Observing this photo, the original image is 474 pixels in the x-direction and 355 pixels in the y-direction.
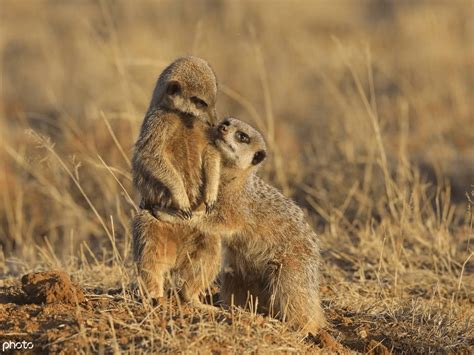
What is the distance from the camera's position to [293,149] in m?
11.5

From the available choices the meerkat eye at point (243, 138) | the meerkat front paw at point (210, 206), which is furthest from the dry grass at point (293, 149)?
the meerkat eye at point (243, 138)

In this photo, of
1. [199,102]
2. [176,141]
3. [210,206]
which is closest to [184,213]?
[210,206]

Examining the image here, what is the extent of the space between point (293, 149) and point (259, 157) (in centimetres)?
599

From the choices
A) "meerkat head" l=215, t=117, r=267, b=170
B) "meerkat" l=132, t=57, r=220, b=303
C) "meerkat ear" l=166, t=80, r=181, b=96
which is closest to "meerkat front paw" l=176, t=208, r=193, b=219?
"meerkat" l=132, t=57, r=220, b=303

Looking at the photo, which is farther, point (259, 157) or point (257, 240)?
point (259, 157)

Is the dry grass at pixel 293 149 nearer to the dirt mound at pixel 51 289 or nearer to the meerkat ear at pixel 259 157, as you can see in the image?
the dirt mound at pixel 51 289

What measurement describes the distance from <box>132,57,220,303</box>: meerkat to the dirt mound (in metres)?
0.45

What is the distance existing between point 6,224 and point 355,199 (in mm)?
4167

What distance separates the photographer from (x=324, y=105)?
1395 cm

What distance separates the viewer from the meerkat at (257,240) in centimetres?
523

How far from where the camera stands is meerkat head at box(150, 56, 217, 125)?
5254 mm

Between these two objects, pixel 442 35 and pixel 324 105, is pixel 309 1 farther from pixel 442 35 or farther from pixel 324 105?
pixel 324 105

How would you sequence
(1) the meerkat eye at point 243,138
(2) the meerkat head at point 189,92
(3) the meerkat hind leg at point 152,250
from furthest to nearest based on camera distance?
(1) the meerkat eye at point 243,138, (2) the meerkat head at point 189,92, (3) the meerkat hind leg at point 152,250

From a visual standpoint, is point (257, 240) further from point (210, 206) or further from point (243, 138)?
point (243, 138)
